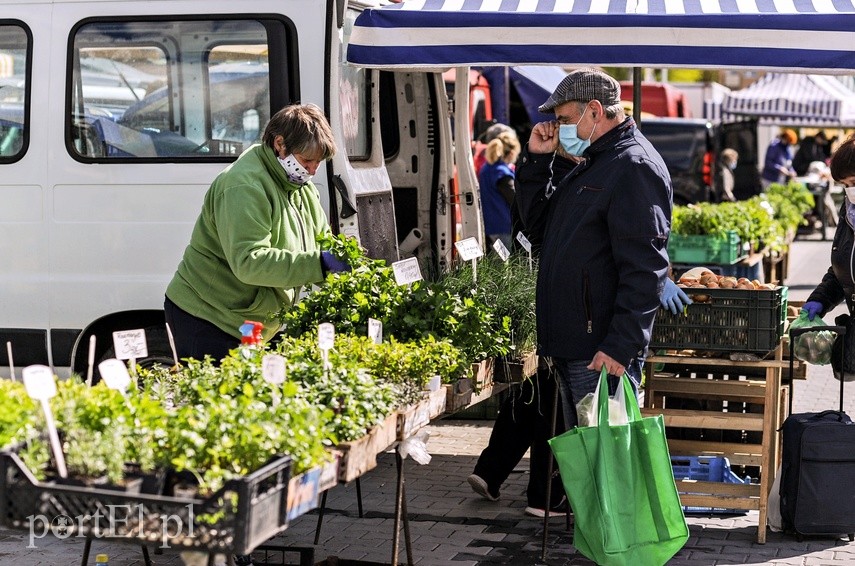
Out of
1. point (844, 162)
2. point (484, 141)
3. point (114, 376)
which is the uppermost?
point (844, 162)

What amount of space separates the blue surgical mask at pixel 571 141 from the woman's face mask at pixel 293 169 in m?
1.00

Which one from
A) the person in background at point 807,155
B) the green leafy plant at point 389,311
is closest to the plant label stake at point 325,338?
the green leafy plant at point 389,311

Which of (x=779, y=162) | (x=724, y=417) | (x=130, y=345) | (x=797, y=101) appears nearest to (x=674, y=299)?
(x=724, y=417)

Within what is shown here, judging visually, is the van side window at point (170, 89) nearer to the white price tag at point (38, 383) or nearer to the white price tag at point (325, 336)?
the white price tag at point (325, 336)

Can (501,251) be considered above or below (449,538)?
above

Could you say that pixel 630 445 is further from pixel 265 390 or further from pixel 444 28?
pixel 444 28

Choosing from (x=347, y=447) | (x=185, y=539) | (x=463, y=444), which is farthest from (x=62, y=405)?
(x=463, y=444)

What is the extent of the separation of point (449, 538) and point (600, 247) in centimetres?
165

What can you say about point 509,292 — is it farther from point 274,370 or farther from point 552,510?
point 274,370

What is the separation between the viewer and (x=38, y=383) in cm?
310

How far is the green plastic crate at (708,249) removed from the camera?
979 cm

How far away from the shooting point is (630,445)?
4.18m

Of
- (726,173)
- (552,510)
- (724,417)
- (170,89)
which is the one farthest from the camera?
(726,173)

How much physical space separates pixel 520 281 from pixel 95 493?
2642mm
